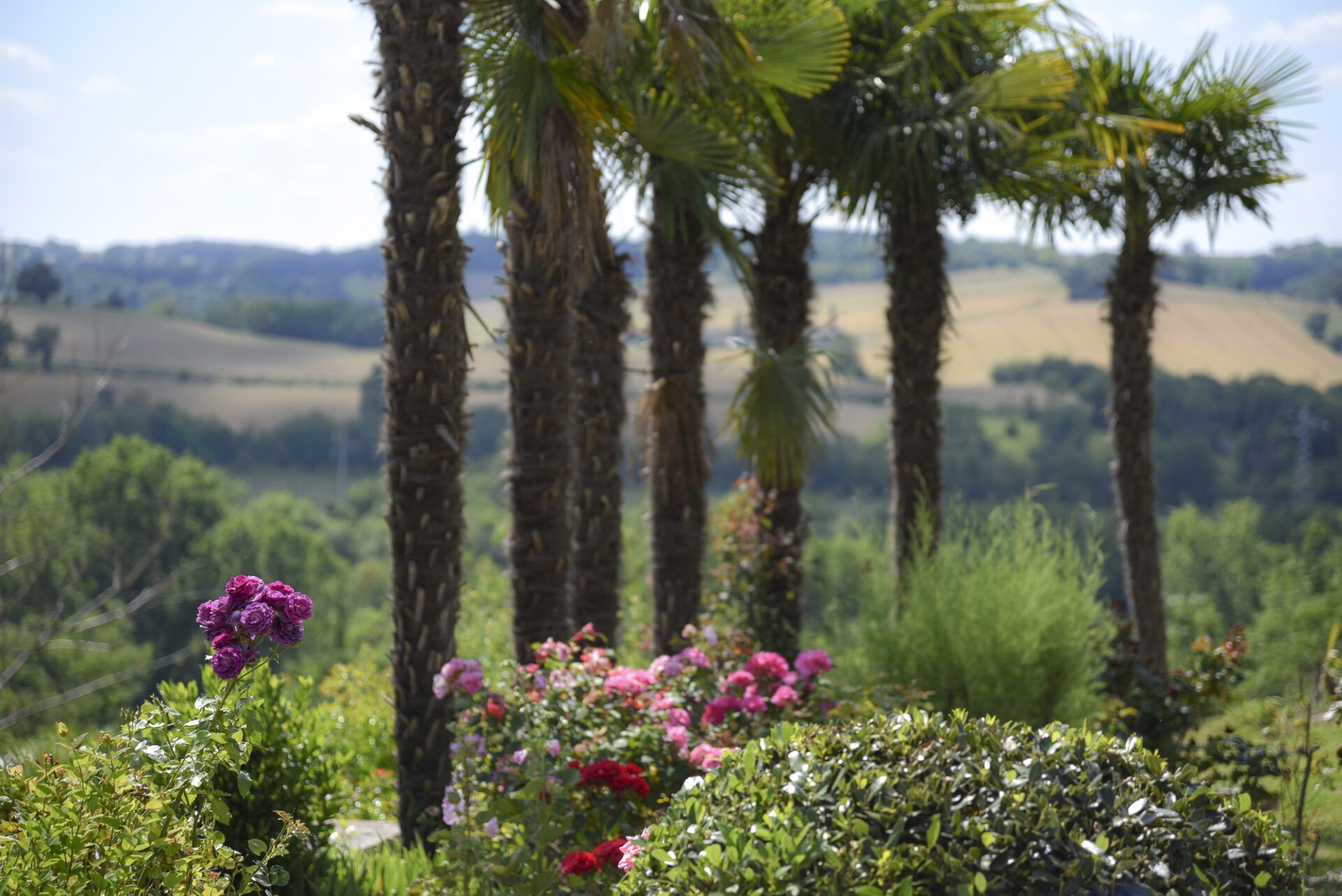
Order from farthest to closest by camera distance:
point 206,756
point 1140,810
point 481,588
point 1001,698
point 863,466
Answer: point 863,466, point 481,588, point 1001,698, point 206,756, point 1140,810

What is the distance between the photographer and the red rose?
11.9 feet

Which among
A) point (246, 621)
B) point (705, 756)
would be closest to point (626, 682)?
point (705, 756)

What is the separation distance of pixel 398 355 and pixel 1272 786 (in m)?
6.18

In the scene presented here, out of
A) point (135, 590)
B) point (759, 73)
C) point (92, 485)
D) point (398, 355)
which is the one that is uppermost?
point (759, 73)

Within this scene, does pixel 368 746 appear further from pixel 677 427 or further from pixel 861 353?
pixel 861 353

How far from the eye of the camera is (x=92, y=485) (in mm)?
38906

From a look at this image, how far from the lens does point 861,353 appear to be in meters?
86.2

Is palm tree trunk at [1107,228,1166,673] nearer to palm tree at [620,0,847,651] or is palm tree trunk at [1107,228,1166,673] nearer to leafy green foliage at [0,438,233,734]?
palm tree at [620,0,847,651]

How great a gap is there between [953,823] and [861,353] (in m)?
85.1

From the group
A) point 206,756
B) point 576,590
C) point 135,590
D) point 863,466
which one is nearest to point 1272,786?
point 576,590

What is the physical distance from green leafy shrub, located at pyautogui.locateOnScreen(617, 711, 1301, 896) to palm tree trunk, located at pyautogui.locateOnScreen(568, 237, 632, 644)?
4.93 m

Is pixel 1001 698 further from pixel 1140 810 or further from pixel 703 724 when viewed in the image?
pixel 1140 810

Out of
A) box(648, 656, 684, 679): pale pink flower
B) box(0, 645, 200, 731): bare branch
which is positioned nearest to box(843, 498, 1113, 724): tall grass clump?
box(648, 656, 684, 679): pale pink flower

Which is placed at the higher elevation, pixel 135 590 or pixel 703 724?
pixel 703 724
